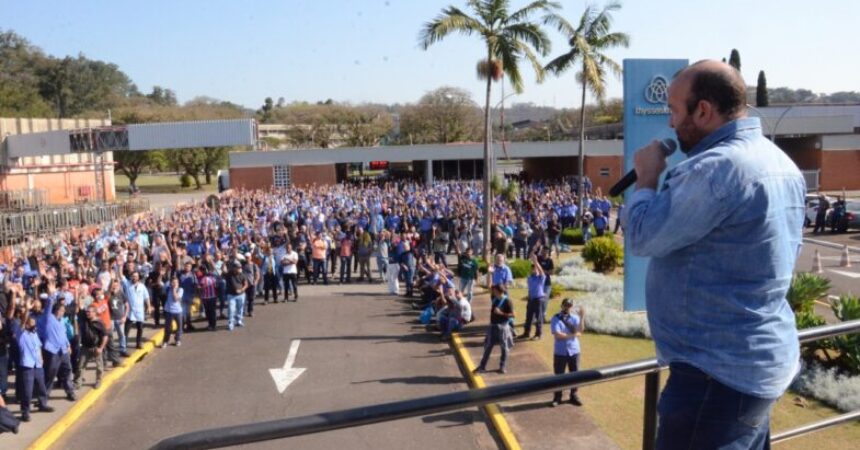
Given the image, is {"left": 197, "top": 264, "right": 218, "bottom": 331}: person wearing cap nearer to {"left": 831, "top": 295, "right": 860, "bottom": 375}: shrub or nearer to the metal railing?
{"left": 831, "top": 295, "right": 860, "bottom": 375}: shrub

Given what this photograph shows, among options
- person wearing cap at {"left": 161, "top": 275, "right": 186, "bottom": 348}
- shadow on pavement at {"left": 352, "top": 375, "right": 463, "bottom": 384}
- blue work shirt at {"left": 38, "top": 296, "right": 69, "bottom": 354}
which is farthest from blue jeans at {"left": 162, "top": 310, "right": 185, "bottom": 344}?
shadow on pavement at {"left": 352, "top": 375, "right": 463, "bottom": 384}

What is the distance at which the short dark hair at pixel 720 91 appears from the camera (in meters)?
1.83

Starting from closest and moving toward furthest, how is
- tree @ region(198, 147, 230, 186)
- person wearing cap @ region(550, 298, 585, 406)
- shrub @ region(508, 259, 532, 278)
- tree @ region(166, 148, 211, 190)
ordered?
person wearing cap @ region(550, 298, 585, 406), shrub @ region(508, 259, 532, 278), tree @ region(166, 148, 211, 190), tree @ region(198, 147, 230, 186)

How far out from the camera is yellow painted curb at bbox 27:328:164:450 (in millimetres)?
10180

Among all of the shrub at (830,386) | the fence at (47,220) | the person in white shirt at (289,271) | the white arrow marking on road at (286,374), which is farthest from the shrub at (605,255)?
the fence at (47,220)

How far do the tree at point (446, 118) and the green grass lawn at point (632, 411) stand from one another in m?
66.0

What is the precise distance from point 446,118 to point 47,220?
168 ft

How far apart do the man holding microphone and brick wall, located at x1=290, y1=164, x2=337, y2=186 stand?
49.7m

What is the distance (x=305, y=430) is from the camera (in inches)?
68.2

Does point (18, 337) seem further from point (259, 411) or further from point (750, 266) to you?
point (750, 266)

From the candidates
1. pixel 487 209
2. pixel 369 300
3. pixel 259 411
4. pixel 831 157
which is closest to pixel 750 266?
pixel 259 411

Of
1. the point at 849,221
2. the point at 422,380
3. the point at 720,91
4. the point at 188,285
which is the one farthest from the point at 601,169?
the point at 720,91

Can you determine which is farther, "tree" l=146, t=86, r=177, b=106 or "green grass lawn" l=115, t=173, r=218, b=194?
"tree" l=146, t=86, r=177, b=106

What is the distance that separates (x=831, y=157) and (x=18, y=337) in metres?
50.4
